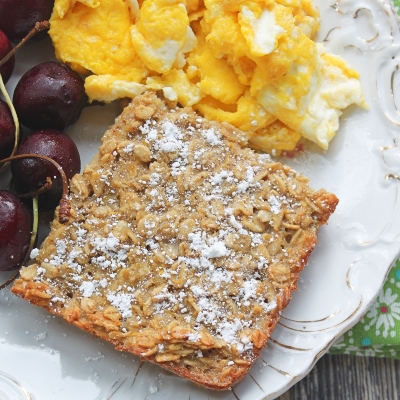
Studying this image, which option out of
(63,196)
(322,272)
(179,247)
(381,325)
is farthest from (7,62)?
(381,325)

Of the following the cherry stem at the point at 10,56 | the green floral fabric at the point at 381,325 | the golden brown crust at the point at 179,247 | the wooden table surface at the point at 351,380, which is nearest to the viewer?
the golden brown crust at the point at 179,247

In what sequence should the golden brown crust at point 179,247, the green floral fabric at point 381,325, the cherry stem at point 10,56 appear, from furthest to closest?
the green floral fabric at point 381,325
the cherry stem at point 10,56
the golden brown crust at point 179,247

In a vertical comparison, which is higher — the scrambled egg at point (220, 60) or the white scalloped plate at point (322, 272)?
the scrambled egg at point (220, 60)

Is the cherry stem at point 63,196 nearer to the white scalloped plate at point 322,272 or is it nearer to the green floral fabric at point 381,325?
the white scalloped plate at point 322,272

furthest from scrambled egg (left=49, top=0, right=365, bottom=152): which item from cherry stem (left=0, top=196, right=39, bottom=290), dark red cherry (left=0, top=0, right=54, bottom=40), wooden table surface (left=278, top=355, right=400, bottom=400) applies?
wooden table surface (left=278, top=355, right=400, bottom=400)

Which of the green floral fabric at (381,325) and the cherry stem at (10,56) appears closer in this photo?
the cherry stem at (10,56)

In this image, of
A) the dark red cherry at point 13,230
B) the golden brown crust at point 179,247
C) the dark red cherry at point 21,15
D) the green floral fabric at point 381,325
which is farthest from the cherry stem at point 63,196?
the green floral fabric at point 381,325

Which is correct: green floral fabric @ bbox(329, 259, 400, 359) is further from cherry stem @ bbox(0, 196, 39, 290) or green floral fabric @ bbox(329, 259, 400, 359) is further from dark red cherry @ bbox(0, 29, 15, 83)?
dark red cherry @ bbox(0, 29, 15, 83)
